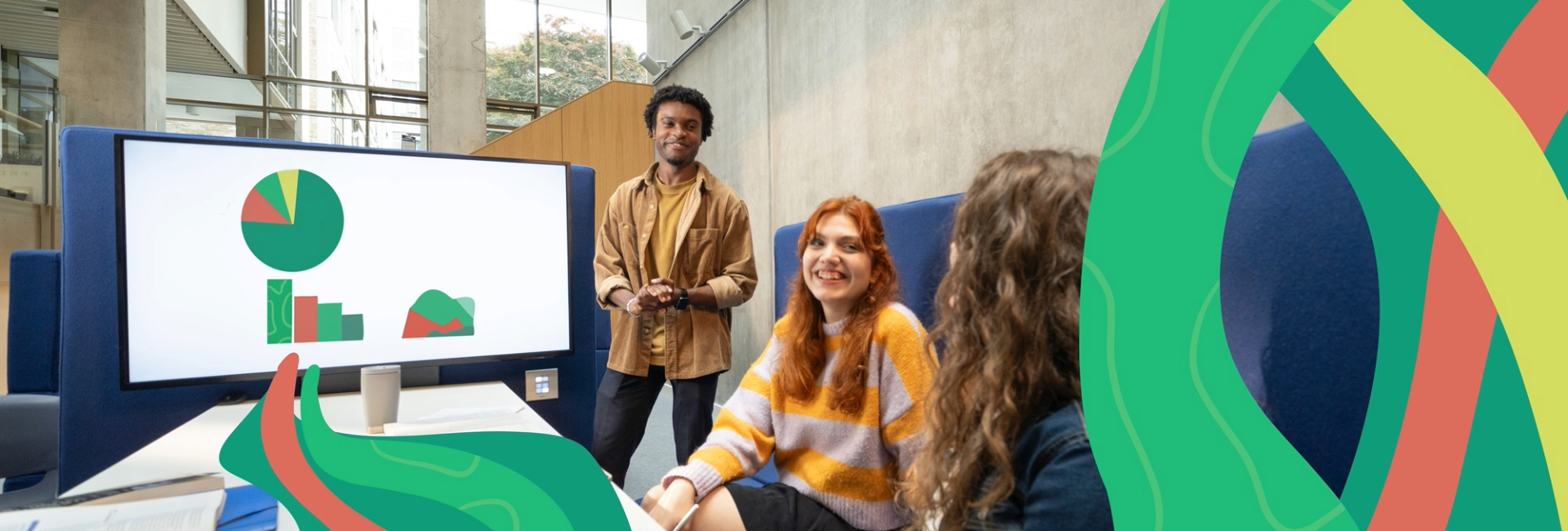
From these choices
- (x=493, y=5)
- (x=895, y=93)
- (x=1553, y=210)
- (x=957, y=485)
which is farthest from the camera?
(x=493, y=5)

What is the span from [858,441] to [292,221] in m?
1.09

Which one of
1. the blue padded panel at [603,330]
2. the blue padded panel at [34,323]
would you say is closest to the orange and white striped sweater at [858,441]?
the blue padded panel at [603,330]

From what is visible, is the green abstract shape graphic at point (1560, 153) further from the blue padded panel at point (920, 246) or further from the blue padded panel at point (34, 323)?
the blue padded panel at point (34, 323)

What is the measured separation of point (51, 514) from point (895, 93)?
2399mm

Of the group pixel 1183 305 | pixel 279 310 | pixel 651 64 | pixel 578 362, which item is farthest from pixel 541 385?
pixel 651 64

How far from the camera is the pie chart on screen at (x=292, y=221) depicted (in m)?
1.29

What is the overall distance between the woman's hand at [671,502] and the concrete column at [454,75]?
4.82 metres

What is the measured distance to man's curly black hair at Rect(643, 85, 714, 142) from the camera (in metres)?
2.07

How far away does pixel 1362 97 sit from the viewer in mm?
642

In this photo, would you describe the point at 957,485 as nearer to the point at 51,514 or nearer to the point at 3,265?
the point at 51,514

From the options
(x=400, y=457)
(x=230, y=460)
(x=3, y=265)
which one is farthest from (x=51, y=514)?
(x=3, y=265)

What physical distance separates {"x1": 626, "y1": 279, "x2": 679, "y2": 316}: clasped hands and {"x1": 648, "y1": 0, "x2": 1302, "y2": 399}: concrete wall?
3.39 feet

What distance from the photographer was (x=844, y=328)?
1.40 meters

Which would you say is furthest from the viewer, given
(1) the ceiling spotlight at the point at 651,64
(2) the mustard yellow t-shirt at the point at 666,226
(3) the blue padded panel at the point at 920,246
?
(1) the ceiling spotlight at the point at 651,64
